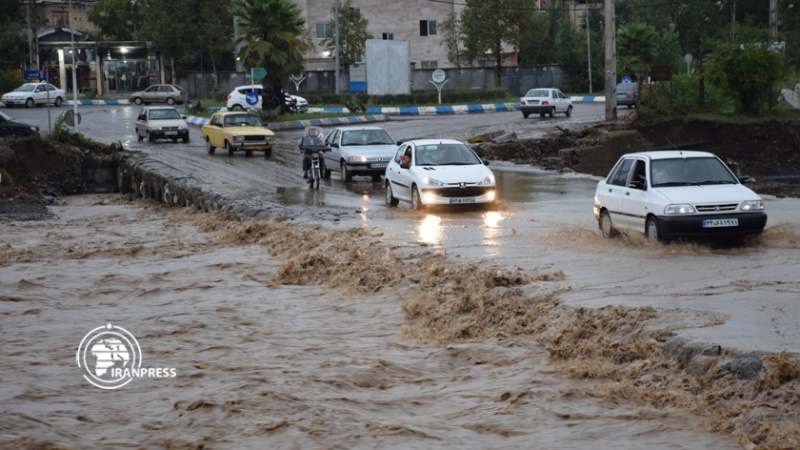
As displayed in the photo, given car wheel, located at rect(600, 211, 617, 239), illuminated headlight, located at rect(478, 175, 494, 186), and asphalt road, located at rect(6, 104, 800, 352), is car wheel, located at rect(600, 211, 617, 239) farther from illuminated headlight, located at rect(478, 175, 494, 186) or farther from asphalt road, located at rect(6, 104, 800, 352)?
illuminated headlight, located at rect(478, 175, 494, 186)

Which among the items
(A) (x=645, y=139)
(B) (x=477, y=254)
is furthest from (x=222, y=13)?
(B) (x=477, y=254)

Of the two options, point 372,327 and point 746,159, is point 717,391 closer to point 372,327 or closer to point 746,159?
point 372,327

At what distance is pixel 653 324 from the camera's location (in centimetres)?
1064

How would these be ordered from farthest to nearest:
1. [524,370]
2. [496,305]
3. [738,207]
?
[738,207], [496,305], [524,370]

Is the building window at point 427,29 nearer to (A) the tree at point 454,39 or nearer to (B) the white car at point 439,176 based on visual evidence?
(A) the tree at point 454,39

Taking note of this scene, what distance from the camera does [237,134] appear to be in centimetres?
3584

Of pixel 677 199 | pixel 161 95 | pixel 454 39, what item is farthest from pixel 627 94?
pixel 677 199

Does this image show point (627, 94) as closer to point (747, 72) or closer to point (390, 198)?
point (747, 72)

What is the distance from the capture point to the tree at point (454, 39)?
2938 inches

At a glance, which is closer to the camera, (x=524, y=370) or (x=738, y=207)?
(x=524, y=370)

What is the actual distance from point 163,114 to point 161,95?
23.8 m

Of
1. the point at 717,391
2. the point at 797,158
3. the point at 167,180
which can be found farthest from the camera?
the point at 797,158

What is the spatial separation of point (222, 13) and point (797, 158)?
167 feet

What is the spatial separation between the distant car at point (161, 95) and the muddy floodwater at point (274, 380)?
49441 mm
